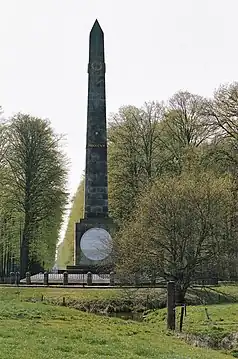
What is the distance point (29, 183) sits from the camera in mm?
45094

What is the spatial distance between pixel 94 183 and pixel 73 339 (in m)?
24.3

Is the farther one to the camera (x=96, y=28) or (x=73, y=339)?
(x=96, y=28)

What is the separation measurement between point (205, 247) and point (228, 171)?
36.3 ft

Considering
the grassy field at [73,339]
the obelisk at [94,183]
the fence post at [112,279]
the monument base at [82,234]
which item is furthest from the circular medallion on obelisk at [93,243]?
the grassy field at [73,339]

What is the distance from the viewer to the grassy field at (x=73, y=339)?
Result: 12.5 metres

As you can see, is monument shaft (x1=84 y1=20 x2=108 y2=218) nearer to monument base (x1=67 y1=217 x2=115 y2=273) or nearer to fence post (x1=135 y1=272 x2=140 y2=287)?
monument base (x1=67 y1=217 x2=115 y2=273)

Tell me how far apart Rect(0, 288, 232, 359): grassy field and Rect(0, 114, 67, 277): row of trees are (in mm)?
23178

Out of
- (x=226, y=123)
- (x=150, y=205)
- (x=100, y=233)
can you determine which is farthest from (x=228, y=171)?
(x=150, y=205)

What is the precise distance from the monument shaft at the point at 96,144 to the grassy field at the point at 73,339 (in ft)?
55.3

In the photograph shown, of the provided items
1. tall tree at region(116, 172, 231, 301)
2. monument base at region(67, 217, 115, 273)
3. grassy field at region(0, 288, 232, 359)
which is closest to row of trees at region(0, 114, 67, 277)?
monument base at region(67, 217, 115, 273)

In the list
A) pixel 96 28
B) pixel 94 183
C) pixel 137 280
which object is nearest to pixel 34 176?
pixel 94 183

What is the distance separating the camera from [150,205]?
29156 mm

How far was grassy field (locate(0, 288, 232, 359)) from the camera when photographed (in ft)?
40.9

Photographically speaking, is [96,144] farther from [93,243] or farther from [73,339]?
[73,339]
